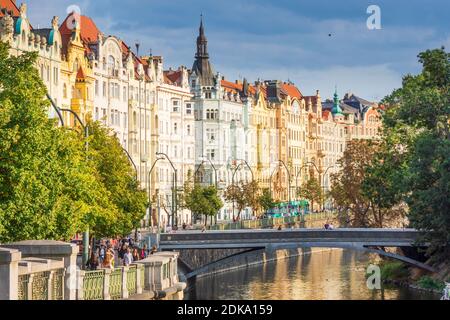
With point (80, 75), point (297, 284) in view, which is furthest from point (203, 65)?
point (297, 284)

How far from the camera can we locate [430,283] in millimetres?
85375

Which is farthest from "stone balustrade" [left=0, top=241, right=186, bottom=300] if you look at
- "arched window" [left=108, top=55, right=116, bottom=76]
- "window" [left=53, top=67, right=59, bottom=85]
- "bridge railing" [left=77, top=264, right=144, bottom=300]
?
"arched window" [left=108, top=55, right=116, bottom=76]

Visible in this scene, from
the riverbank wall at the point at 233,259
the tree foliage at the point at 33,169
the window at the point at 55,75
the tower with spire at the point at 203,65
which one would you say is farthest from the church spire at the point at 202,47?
the tree foliage at the point at 33,169

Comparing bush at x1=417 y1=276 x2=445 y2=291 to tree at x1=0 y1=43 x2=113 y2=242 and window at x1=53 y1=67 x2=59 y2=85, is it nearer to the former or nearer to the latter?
tree at x1=0 y1=43 x2=113 y2=242

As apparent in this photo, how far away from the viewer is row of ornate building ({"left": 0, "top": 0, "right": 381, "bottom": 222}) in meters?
110

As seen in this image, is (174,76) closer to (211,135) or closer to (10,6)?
(211,135)

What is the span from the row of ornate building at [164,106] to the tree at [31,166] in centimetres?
2900

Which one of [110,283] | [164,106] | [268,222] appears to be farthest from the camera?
[164,106]

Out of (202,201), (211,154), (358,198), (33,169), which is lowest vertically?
(33,169)

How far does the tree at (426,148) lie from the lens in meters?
77.6

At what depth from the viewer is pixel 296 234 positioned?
91625 mm

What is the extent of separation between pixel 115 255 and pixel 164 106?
63.5 m

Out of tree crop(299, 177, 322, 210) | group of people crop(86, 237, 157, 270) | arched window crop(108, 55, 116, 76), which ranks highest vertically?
arched window crop(108, 55, 116, 76)

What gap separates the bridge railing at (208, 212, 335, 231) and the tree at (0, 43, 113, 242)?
5655 centimetres
